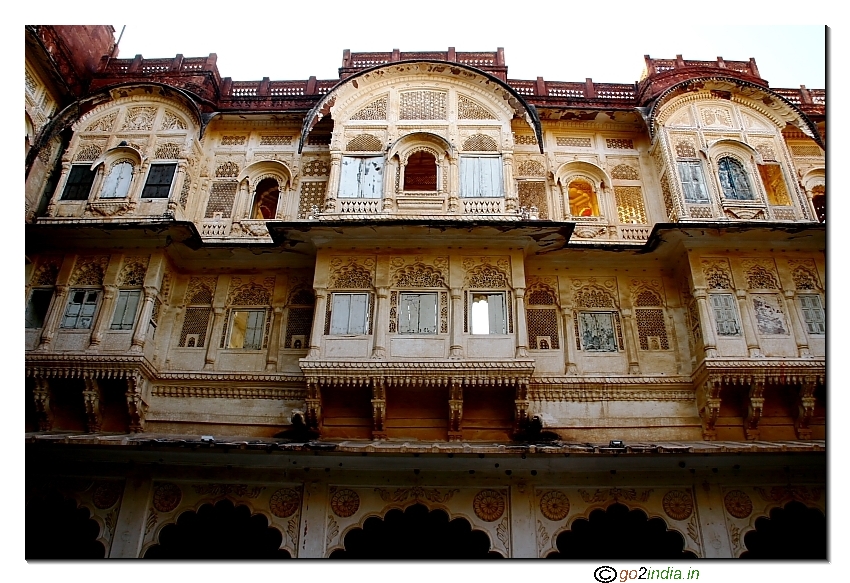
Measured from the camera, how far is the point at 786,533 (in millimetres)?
9875

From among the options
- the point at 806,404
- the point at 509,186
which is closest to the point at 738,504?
the point at 806,404

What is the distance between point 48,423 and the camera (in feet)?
34.0

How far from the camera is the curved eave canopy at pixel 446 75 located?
12445 mm

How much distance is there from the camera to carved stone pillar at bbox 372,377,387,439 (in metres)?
9.94

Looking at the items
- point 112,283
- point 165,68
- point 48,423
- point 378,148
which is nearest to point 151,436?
→ point 48,423

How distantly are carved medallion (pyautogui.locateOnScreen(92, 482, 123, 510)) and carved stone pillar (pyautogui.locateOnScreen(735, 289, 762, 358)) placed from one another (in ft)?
30.2

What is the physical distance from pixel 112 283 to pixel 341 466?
4.97 meters

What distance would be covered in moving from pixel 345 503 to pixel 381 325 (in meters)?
2.61

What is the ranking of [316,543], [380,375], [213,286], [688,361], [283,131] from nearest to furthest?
[316,543] < [380,375] < [688,361] < [213,286] < [283,131]

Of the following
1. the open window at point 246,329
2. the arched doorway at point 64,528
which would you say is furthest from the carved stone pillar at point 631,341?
the arched doorway at point 64,528

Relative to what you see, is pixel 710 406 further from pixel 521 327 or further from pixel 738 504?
pixel 521 327

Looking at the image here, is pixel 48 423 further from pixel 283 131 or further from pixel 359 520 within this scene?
pixel 283 131

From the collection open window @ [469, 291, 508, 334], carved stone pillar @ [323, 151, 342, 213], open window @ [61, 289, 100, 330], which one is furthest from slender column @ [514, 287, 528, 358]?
open window @ [61, 289, 100, 330]

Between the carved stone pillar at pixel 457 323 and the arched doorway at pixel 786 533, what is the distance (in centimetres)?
455
